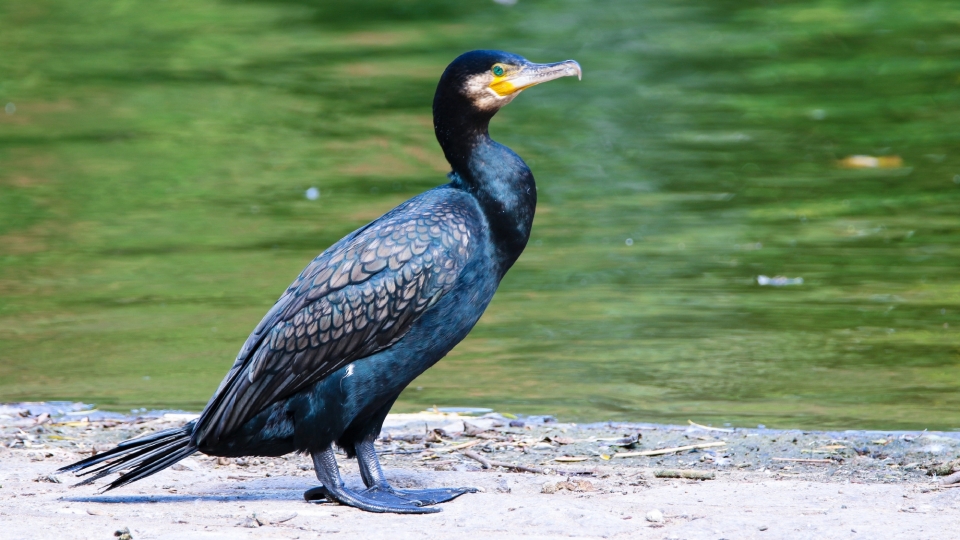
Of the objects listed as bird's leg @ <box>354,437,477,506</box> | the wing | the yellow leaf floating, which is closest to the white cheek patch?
the wing

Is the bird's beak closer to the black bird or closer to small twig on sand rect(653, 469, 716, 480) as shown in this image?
the black bird

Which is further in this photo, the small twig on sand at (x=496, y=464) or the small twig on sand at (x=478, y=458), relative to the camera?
the small twig on sand at (x=478, y=458)

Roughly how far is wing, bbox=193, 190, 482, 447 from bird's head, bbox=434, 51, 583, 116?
44 cm

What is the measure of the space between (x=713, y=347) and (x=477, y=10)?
11174 mm

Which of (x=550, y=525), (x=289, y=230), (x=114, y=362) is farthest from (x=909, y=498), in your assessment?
(x=289, y=230)

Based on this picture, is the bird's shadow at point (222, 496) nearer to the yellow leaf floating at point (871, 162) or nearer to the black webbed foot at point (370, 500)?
the black webbed foot at point (370, 500)

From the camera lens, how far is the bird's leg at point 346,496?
4.59 m

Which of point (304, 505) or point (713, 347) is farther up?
point (304, 505)

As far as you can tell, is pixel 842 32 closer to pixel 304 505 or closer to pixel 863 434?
pixel 863 434

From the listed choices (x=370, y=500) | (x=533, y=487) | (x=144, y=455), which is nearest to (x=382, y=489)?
(x=370, y=500)

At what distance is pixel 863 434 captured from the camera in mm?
5820

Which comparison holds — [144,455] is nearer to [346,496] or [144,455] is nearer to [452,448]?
[346,496]

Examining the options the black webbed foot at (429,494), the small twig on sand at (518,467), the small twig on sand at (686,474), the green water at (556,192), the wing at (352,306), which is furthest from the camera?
the green water at (556,192)

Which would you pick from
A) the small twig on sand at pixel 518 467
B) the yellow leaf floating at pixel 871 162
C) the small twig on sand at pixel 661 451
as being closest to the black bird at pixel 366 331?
the small twig on sand at pixel 518 467
